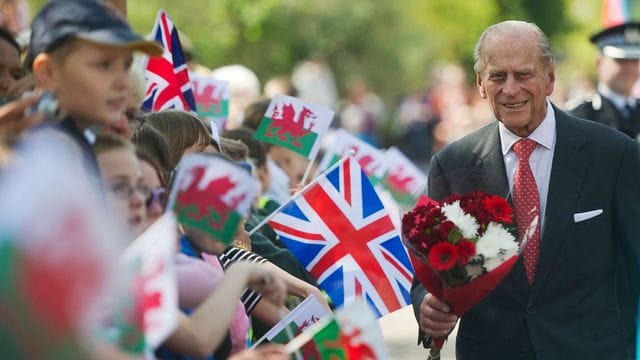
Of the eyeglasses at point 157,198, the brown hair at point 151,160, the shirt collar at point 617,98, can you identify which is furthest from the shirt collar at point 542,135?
the shirt collar at point 617,98

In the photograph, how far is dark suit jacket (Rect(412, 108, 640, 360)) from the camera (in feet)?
19.5

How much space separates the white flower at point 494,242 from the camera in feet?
18.3

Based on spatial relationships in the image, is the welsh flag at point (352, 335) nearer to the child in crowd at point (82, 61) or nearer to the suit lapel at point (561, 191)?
the child in crowd at point (82, 61)

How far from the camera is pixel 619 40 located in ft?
37.2

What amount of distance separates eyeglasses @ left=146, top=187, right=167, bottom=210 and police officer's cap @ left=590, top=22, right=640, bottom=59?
6985 mm

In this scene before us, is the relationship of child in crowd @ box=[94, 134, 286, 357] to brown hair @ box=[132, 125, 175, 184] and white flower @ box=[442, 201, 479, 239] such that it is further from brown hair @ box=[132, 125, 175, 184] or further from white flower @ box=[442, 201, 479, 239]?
white flower @ box=[442, 201, 479, 239]

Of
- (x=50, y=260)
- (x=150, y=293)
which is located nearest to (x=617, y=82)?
(x=150, y=293)

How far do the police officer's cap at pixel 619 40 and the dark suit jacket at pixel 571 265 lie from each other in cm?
508

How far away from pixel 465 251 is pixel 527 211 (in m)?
0.58

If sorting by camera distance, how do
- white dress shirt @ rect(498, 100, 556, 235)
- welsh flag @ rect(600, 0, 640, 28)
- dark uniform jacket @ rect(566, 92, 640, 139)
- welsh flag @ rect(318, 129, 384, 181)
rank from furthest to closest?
welsh flag @ rect(600, 0, 640, 28) < dark uniform jacket @ rect(566, 92, 640, 139) < welsh flag @ rect(318, 129, 384, 181) < white dress shirt @ rect(498, 100, 556, 235)

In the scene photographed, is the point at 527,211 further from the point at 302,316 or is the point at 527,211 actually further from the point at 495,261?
the point at 302,316

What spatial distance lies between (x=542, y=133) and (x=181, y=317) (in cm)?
256

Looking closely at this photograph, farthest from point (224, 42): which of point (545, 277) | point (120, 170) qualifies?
point (120, 170)

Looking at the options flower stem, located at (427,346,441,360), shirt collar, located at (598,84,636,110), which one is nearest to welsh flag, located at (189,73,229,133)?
shirt collar, located at (598,84,636,110)
